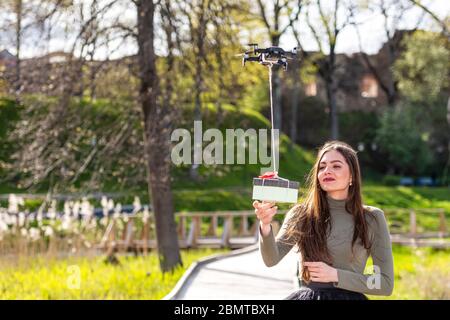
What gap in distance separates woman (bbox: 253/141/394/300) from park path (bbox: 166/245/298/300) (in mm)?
4952

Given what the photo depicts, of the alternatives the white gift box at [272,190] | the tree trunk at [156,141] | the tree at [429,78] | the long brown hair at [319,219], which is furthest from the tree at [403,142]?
the white gift box at [272,190]

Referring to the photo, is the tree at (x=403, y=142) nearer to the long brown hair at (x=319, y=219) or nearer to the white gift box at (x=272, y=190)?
the long brown hair at (x=319, y=219)

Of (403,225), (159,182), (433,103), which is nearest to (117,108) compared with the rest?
(159,182)

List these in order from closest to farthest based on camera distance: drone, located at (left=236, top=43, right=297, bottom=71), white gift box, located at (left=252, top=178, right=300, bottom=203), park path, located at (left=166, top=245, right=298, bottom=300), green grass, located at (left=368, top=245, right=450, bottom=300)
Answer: white gift box, located at (left=252, top=178, right=300, bottom=203) < drone, located at (left=236, top=43, right=297, bottom=71) < park path, located at (left=166, top=245, right=298, bottom=300) < green grass, located at (left=368, top=245, right=450, bottom=300)

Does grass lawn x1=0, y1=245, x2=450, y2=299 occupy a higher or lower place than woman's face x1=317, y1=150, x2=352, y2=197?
lower

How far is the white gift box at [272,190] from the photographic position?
10.8 feet

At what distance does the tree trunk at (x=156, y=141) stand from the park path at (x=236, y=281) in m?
0.60

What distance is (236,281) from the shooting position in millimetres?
10148

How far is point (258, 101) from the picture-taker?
113ft

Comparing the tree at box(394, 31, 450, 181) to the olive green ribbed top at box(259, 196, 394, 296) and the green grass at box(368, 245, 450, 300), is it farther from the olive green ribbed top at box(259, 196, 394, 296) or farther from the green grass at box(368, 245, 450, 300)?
the olive green ribbed top at box(259, 196, 394, 296)

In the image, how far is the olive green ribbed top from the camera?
3473mm

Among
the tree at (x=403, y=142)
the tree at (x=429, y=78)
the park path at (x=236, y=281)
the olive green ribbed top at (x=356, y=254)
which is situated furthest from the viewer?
the tree at (x=403, y=142)

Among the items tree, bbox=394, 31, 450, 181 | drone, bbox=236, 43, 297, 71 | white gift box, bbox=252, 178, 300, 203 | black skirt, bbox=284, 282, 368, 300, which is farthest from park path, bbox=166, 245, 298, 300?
tree, bbox=394, 31, 450, 181

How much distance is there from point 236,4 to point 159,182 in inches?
105
